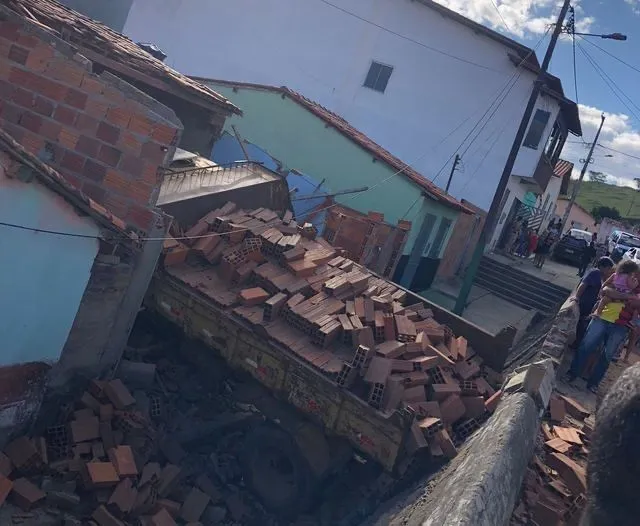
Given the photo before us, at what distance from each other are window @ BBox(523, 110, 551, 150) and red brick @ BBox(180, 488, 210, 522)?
67.0 ft

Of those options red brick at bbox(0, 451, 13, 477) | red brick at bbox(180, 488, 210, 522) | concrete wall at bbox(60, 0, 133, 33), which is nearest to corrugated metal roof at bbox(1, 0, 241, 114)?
red brick at bbox(0, 451, 13, 477)

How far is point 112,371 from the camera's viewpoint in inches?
274

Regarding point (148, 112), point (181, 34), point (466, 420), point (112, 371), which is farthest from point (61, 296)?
point (181, 34)

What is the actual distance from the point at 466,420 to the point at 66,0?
14620 mm

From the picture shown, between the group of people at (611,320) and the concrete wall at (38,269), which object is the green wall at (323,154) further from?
the concrete wall at (38,269)

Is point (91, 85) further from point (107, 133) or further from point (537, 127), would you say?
point (537, 127)

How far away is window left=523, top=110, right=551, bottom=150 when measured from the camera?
74.3 feet

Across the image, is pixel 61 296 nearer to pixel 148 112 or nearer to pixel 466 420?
pixel 148 112

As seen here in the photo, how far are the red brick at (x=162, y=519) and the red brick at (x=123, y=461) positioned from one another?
1.50 ft

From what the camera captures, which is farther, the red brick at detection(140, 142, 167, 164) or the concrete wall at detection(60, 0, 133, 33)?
the concrete wall at detection(60, 0, 133, 33)

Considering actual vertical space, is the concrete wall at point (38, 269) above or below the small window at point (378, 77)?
below

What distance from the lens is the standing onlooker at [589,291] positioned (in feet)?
30.5

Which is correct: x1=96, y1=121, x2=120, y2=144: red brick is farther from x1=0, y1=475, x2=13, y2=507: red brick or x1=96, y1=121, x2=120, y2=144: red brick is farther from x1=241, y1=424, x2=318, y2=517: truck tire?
x1=241, y1=424, x2=318, y2=517: truck tire

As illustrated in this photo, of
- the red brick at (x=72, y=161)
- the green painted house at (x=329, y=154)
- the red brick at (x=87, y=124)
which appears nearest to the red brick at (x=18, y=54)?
the red brick at (x=87, y=124)
